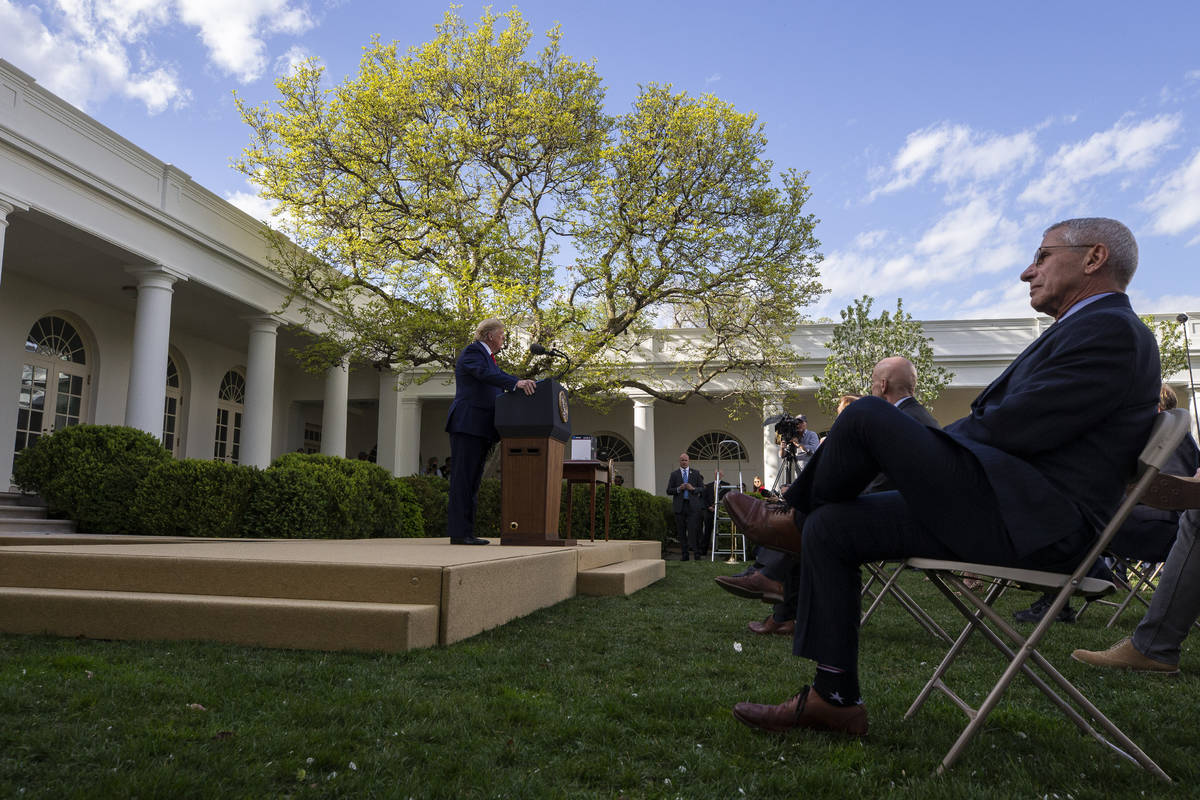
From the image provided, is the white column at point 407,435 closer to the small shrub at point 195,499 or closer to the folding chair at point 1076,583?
the small shrub at point 195,499

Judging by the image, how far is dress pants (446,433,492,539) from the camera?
6.33 metres

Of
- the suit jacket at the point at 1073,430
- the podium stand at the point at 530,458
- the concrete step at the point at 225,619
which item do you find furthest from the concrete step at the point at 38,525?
the suit jacket at the point at 1073,430

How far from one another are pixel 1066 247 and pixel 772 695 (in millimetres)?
1786

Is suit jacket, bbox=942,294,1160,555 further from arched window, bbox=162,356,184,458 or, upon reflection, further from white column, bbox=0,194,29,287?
arched window, bbox=162,356,184,458

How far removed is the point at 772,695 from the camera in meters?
2.87

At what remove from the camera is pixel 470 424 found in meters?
6.29

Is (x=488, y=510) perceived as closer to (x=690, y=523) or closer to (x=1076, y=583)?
(x=690, y=523)

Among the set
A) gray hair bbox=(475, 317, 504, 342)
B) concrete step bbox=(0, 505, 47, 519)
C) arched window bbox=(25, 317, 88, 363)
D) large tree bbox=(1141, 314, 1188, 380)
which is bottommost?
concrete step bbox=(0, 505, 47, 519)

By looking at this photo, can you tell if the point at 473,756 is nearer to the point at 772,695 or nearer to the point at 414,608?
the point at 772,695

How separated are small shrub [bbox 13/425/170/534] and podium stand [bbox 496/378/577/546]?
582 cm

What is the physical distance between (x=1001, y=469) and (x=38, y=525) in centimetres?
1137

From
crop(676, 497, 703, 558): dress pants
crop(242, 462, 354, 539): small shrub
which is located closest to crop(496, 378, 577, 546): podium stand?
crop(242, 462, 354, 539): small shrub

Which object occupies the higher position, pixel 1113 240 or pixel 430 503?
pixel 1113 240

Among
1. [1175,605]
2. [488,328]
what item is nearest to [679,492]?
[488,328]
